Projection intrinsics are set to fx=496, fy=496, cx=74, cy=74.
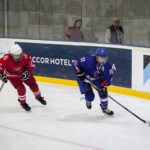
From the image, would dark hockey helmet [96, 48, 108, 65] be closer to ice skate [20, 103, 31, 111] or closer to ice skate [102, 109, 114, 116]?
ice skate [102, 109, 114, 116]

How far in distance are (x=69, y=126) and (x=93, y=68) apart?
2.57 ft

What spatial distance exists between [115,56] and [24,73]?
199 cm

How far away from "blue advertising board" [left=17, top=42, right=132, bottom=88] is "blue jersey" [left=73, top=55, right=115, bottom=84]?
174cm

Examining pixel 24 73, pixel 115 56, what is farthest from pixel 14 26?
pixel 24 73

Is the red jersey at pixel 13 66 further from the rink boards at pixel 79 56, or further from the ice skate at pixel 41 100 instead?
the rink boards at pixel 79 56

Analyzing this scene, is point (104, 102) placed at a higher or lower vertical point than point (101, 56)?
lower

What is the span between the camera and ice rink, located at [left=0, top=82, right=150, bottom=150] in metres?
5.01

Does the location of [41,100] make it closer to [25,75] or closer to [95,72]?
[25,75]

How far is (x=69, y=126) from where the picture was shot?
19.1 ft

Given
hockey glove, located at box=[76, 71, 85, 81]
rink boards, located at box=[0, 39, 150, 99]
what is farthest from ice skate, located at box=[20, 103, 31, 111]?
rink boards, located at box=[0, 39, 150, 99]

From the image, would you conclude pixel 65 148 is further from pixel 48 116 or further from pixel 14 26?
pixel 14 26

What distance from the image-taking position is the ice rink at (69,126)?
5.01 m

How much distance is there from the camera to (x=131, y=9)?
414 inches

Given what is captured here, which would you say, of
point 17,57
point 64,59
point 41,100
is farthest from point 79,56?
point 17,57
